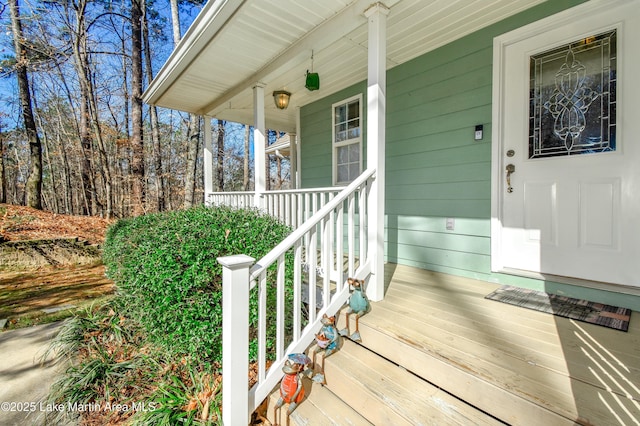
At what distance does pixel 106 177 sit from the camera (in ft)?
29.2

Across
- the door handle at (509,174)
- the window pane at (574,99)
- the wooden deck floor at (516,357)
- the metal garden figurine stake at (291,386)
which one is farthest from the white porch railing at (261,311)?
the window pane at (574,99)

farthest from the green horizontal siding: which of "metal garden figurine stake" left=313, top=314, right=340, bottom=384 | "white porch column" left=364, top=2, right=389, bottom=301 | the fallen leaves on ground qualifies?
the fallen leaves on ground

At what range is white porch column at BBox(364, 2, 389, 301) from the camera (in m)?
2.42

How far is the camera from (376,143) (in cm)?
245

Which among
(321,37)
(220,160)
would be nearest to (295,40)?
(321,37)

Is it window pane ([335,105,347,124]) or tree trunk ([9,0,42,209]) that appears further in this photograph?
tree trunk ([9,0,42,209])

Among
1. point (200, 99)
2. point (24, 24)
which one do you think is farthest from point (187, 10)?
point (200, 99)

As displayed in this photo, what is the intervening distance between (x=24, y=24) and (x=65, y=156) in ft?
21.8

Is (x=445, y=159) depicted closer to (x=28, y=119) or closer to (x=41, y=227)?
(x=41, y=227)

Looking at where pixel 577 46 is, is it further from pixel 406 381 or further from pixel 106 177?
pixel 106 177

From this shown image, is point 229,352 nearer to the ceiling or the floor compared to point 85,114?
nearer to the floor

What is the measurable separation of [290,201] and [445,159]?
6.35 ft

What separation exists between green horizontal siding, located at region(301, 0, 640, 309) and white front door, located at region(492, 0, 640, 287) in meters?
0.13

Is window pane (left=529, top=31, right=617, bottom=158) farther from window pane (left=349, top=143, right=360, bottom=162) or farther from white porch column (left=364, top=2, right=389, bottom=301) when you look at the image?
window pane (left=349, top=143, right=360, bottom=162)
